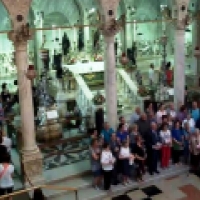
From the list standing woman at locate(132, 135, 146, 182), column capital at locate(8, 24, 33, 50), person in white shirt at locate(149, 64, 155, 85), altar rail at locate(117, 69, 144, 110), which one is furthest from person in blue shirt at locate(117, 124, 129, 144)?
person in white shirt at locate(149, 64, 155, 85)

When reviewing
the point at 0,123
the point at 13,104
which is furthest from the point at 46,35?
the point at 0,123

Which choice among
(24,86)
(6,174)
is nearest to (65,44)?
(24,86)

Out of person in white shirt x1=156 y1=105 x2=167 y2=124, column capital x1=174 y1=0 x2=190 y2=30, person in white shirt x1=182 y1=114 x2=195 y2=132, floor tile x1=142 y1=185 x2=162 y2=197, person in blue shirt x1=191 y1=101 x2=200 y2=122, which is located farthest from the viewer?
column capital x1=174 y1=0 x2=190 y2=30

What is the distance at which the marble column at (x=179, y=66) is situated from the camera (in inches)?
531

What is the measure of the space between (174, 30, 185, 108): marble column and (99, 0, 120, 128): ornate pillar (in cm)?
272

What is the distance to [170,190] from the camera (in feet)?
35.4

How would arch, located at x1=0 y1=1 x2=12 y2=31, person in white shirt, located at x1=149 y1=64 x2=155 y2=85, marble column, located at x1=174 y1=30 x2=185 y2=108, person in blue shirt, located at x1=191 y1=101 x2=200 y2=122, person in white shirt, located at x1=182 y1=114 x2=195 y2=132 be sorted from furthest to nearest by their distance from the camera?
arch, located at x1=0 y1=1 x2=12 y2=31 → person in white shirt, located at x1=149 y1=64 x2=155 y2=85 → marble column, located at x1=174 y1=30 x2=185 y2=108 → person in blue shirt, located at x1=191 y1=101 x2=200 y2=122 → person in white shirt, located at x1=182 y1=114 x2=195 y2=132

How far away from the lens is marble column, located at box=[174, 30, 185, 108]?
1348 centimetres

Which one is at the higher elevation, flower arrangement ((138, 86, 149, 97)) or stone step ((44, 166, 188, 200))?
flower arrangement ((138, 86, 149, 97))

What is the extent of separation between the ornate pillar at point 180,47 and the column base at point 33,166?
5.69 meters

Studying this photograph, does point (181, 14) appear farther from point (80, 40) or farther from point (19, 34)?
point (80, 40)

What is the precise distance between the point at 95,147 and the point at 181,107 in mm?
3941

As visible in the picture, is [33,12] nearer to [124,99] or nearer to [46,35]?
[46,35]

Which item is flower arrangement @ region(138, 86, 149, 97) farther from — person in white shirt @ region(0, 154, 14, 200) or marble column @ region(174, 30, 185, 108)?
person in white shirt @ region(0, 154, 14, 200)
